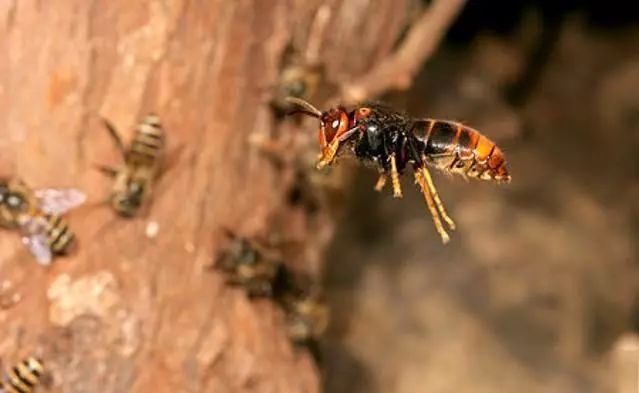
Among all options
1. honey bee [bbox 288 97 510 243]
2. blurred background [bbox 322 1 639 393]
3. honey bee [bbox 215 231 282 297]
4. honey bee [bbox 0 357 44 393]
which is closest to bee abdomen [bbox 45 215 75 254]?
honey bee [bbox 0 357 44 393]

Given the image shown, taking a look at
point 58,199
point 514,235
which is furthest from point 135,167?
point 514,235

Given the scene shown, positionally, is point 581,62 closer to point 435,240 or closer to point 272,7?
point 435,240

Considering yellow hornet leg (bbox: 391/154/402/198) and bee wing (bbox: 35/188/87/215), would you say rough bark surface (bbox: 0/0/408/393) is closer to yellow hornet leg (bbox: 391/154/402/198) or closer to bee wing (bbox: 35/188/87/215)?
bee wing (bbox: 35/188/87/215)

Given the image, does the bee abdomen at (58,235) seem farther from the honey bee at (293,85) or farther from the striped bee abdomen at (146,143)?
the honey bee at (293,85)

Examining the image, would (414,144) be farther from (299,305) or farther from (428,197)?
(299,305)

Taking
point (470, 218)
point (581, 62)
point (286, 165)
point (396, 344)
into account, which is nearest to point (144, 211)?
point (286, 165)
